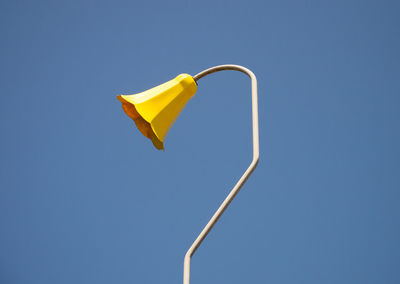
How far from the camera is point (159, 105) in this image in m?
0.89

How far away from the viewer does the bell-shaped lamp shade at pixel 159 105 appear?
0.88 m

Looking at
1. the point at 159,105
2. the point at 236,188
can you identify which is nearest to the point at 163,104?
the point at 159,105

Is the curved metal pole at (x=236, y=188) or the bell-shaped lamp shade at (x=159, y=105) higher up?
the bell-shaped lamp shade at (x=159, y=105)

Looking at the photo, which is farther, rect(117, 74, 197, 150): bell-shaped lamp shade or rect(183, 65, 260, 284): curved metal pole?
rect(117, 74, 197, 150): bell-shaped lamp shade

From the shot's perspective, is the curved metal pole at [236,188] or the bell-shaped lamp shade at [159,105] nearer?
the curved metal pole at [236,188]

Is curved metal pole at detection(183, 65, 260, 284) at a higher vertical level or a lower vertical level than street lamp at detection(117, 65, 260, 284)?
lower

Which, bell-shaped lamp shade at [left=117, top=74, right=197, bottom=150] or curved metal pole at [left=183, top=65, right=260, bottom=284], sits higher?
bell-shaped lamp shade at [left=117, top=74, right=197, bottom=150]

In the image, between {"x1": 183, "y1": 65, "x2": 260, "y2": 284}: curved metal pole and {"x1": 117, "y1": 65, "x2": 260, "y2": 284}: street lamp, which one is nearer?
{"x1": 183, "y1": 65, "x2": 260, "y2": 284}: curved metal pole

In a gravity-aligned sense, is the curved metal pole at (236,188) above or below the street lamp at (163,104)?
below

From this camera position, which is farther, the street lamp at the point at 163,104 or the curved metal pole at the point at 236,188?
the street lamp at the point at 163,104

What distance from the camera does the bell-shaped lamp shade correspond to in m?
0.88

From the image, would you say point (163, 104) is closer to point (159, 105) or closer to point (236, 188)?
point (159, 105)

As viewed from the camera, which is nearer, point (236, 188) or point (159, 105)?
point (236, 188)

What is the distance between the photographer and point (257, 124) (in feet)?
2.69
